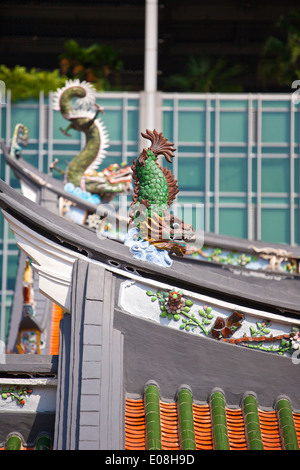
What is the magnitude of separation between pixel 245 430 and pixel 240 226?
50.6 ft

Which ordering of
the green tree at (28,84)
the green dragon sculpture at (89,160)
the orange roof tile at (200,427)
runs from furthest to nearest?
the green tree at (28,84)
the green dragon sculpture at (89,160)
the orange roof tile at (200,427)

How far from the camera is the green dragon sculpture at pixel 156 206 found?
27.3ft

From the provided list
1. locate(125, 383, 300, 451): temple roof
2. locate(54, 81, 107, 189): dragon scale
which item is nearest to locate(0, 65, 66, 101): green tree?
locate(54, 81, 107, 189): dragon scale

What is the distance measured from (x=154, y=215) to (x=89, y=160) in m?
6.33

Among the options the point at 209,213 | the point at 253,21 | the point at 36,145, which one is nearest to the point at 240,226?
the point at 209,213

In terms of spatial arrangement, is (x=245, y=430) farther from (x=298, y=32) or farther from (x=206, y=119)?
(x=298, y=32)

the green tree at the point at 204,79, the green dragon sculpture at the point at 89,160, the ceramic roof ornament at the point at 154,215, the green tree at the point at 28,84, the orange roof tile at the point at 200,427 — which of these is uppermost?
the green tree at the point at 204,79

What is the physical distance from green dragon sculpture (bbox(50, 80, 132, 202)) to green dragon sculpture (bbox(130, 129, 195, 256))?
5774 mm

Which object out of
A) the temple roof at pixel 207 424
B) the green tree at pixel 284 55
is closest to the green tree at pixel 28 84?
the green tree at pixel 284 55

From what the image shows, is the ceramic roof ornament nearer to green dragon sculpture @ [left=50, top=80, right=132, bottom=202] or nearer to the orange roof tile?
the orange roof tile

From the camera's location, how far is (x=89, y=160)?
14.5 metres

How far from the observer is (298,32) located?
26.2 metres

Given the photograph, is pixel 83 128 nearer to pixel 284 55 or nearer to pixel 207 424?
pixel 207 424

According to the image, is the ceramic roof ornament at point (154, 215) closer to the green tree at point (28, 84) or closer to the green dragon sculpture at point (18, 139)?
the green dragon sculpture at point (18, 139)
